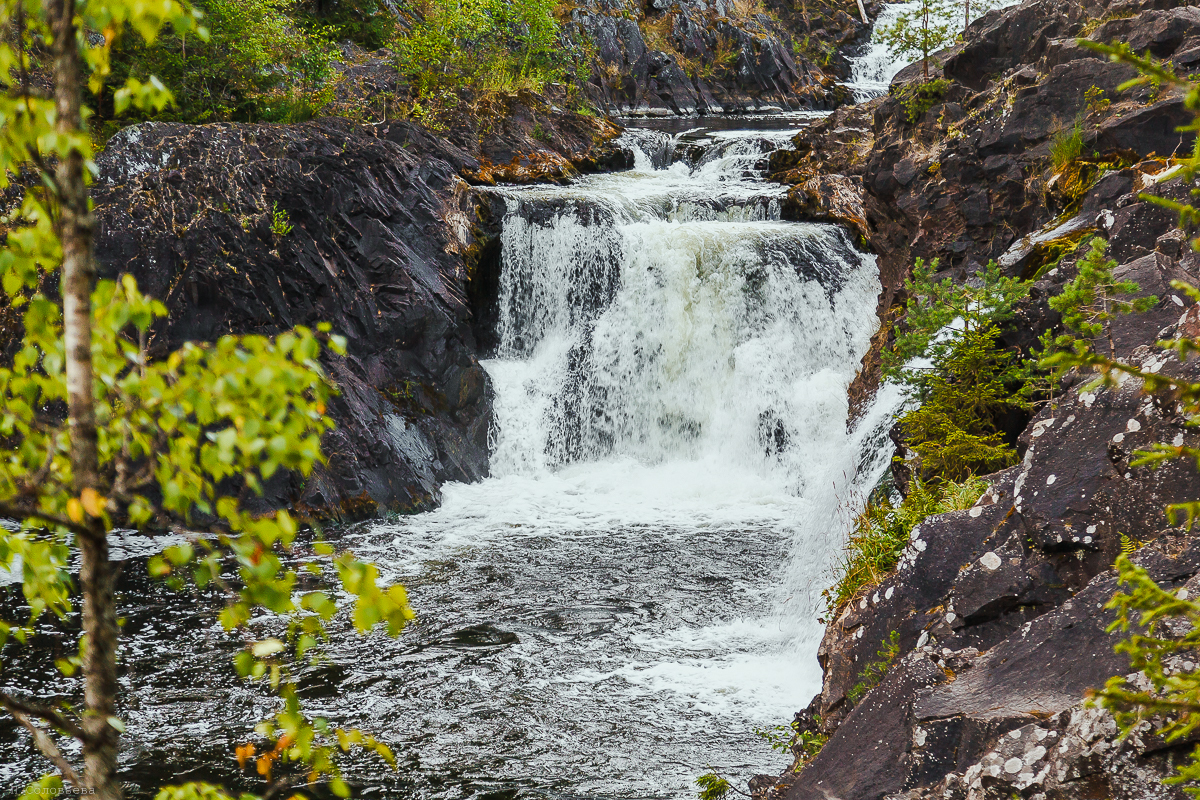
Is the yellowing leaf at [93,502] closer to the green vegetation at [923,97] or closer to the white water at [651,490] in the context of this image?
the white water at [651,490]

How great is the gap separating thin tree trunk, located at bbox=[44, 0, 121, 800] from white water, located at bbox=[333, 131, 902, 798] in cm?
479

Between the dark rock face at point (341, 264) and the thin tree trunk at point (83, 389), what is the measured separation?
9862mm

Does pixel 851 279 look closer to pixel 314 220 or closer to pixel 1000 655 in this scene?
pixel 314 220

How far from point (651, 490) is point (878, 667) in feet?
27.3

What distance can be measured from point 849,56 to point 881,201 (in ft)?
76.9

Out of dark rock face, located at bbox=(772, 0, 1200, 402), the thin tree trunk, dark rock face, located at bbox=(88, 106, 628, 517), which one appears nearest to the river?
dark rock face, located at bbox=(88, 106, 628, 517)

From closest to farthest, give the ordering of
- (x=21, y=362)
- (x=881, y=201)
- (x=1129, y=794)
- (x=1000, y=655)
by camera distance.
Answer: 1. (x=21, y=362)
2. (x=1129, y=794)
3. (x=1000, y=655)
4. (x=881, y=201)

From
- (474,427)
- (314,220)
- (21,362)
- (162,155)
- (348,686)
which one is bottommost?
(348,686)

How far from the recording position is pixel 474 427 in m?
14.6

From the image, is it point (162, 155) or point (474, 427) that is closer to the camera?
point (162, 155)

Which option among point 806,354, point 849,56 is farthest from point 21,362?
point 849,56

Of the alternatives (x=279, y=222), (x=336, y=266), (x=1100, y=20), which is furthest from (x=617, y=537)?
(x=1100, y=20)

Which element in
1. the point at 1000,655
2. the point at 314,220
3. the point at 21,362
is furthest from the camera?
the point at 314,220

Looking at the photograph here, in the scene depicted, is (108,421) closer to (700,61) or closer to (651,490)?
(651,490)
